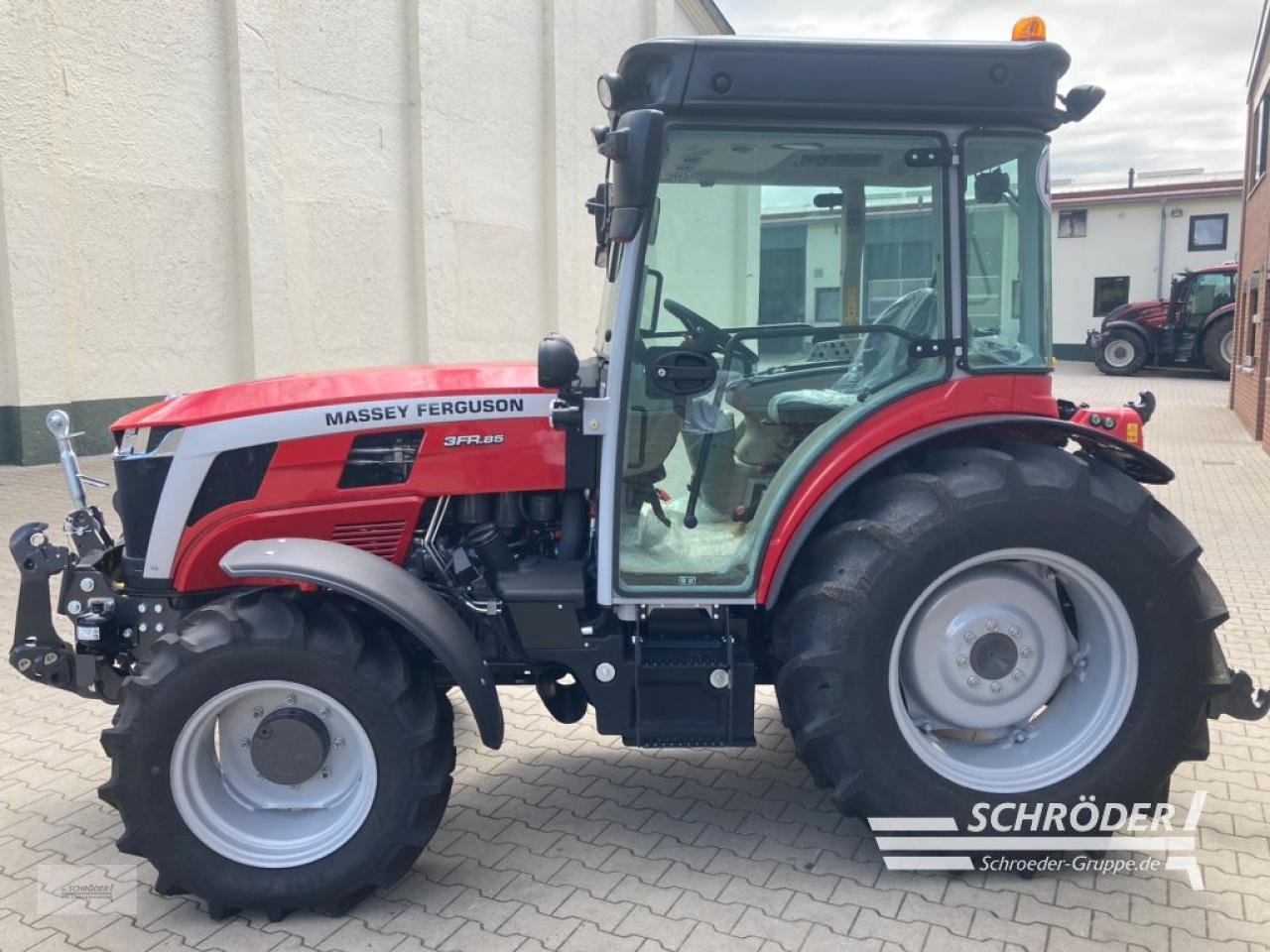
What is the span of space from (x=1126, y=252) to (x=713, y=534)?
30.7 m

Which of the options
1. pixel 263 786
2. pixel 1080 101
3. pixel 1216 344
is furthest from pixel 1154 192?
pixel 263 786

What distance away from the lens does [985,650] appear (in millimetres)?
3428

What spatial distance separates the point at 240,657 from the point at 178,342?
31.8 feet

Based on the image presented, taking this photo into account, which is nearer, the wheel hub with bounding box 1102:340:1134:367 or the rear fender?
the rear fender

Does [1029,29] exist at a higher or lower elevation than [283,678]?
higher

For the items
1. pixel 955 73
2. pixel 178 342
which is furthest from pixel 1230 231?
pixel 955 73

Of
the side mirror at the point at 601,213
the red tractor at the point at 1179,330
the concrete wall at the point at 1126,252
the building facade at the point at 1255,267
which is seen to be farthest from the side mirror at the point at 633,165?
the concrete wall at the point at 1126,252

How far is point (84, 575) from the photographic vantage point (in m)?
3.56

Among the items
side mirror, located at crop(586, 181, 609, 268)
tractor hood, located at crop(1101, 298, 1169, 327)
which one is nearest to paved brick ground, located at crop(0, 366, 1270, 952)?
side mirror, located at crop(586, 181, 609, 268)

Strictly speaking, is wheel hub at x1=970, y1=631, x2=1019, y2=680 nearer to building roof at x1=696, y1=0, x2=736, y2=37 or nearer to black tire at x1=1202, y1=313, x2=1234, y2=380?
building roof at x1=696, y1=0, x2=736, y2=37

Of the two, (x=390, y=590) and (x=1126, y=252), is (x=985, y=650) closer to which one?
(x=390, y=590)

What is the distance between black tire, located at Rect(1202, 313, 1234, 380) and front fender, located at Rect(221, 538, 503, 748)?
25098 millimetres

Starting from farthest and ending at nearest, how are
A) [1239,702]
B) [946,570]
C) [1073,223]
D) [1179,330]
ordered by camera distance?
[1073,223]
[1179,330]
[1239,702]
[946,570]

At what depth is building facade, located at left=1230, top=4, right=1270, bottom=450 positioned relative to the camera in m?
14.3
